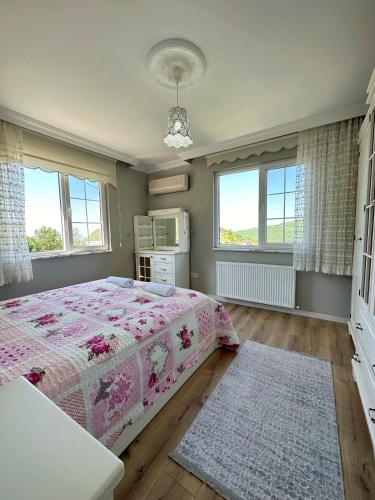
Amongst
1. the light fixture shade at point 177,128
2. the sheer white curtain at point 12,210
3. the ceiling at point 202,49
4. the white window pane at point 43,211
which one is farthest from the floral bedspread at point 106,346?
the ceiling at point 202,49

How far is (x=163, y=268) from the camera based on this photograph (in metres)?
3.61

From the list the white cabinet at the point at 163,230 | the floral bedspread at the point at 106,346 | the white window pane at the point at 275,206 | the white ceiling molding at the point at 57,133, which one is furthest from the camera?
the white cabinet at the point at 163,230

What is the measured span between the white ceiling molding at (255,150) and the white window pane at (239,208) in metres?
0.27

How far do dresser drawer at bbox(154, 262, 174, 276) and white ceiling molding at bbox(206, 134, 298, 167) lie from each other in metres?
1.74

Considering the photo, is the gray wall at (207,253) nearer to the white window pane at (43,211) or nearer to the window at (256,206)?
the window at (256,206)

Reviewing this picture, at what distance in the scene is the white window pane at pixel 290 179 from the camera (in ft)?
9.55

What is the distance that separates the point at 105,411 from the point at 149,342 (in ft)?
1.28

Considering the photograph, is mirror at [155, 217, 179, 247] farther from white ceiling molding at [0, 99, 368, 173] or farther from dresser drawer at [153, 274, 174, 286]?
white ceiling molding at [0, 99, 368, 173]

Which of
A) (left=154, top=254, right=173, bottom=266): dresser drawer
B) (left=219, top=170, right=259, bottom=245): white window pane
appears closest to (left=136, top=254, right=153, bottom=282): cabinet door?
(left=154, top=254, right=173, bottom=266): dresser drawer

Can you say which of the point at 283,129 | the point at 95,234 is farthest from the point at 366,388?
the point at 95,234

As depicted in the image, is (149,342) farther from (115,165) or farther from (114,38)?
(115,165)

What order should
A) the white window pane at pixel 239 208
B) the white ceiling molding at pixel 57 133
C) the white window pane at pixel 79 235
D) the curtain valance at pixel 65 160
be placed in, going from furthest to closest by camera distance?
the white window pane at pixel 239 208
the white window pane at pixel 79 235
the curtain valance at pixel 65 160
the white ceiling molding at pixel 57 133

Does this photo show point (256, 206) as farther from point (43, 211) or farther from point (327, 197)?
point (43, 211)

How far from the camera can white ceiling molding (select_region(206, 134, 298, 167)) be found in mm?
2779
